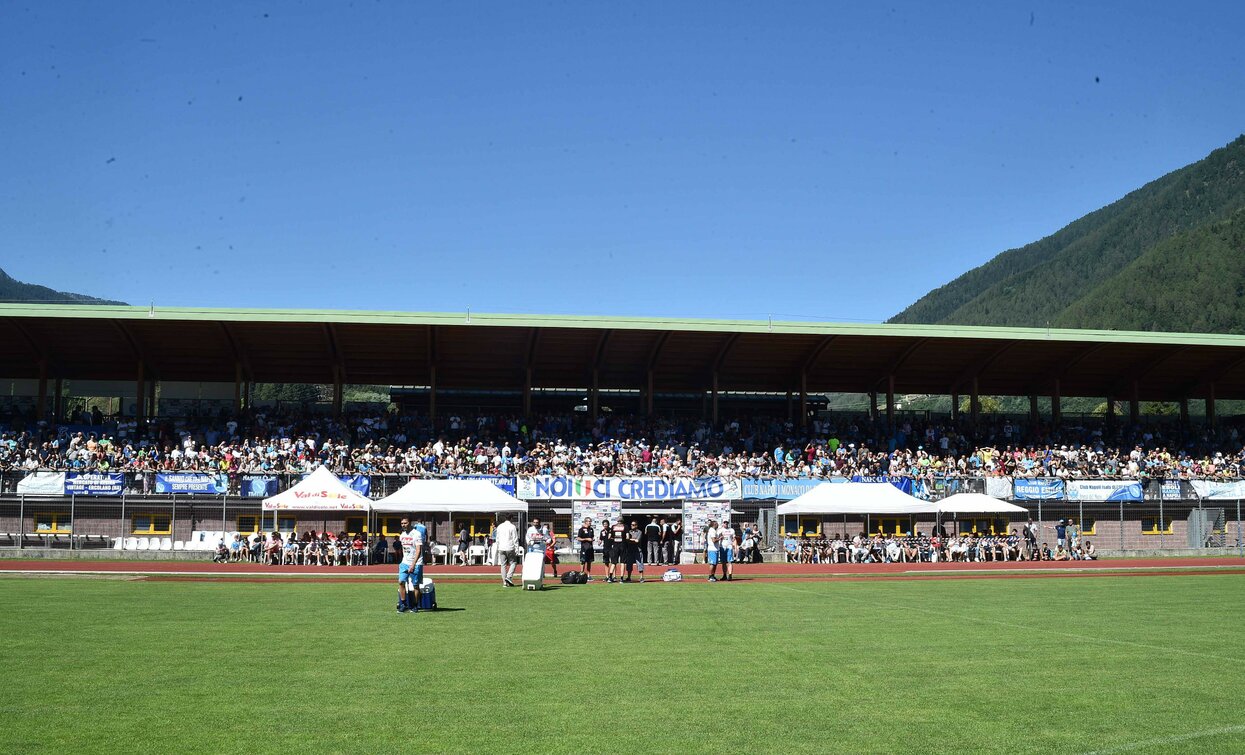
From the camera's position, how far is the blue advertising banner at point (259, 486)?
36.2m

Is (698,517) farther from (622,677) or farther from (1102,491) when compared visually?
(622,677)

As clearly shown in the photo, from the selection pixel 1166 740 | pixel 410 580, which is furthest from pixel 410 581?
pixel 1166 740

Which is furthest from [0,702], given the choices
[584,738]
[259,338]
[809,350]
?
[809,350]

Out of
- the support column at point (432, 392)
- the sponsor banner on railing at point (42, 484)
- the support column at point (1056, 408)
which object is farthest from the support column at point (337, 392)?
the support column at point (1056, 408)

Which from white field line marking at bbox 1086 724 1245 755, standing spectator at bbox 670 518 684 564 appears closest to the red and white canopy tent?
standing spectator at bbox 670 518 684 564

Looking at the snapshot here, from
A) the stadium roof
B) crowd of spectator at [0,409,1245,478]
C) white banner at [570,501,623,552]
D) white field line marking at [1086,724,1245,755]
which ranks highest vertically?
the stadium roof

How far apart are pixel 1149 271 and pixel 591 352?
120m

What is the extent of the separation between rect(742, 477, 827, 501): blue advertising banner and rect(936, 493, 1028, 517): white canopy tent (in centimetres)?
511

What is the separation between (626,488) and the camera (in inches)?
1474

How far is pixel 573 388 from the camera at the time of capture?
50.6m

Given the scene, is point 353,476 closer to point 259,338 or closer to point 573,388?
point 259,338

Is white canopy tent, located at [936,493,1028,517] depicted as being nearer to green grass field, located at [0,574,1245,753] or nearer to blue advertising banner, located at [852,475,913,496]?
blue advertising banner, located at [852,475,913,496]

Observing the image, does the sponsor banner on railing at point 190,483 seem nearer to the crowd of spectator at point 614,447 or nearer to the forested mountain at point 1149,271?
the crowd of spectator at point 614,447

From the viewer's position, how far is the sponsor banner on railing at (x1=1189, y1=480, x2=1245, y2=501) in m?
40.4
